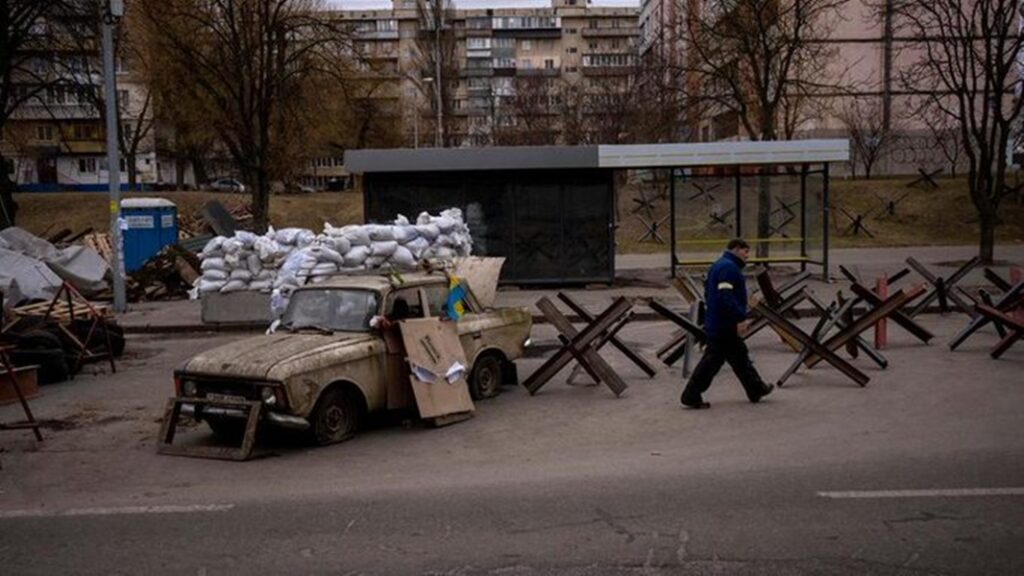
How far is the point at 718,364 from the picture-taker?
385 inches

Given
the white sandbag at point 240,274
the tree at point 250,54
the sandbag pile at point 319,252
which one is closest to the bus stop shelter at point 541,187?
the sandbag pile at point 319,252

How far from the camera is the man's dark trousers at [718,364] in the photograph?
9766 mm

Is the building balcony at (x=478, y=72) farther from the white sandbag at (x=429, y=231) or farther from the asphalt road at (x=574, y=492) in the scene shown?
the asphalt road at (x=574, y=492)

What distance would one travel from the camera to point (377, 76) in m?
55.7

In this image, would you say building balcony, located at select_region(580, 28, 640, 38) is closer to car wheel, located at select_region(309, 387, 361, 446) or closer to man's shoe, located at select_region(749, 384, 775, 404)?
man's shoe, located at select_region(749, 384, 775, 404)

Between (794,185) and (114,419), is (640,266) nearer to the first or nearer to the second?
(794,185)

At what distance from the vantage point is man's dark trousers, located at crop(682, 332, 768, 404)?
9.77m

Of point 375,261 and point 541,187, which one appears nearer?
point 375,261

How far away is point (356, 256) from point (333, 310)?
23.8ft

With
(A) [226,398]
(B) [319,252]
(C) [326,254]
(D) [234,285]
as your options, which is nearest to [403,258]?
(C) [326,254]

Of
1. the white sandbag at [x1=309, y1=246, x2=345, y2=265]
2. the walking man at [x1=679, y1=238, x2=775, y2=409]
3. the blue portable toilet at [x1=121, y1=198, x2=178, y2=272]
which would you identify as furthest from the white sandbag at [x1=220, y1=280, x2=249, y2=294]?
the walking man at [x1=679, y1=238, x2=775, y2=409]

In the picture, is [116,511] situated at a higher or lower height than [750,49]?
lower

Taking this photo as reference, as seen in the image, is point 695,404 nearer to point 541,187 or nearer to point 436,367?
point 436,367

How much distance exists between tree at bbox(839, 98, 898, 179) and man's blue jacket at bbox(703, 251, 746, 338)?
38224 millimetres
